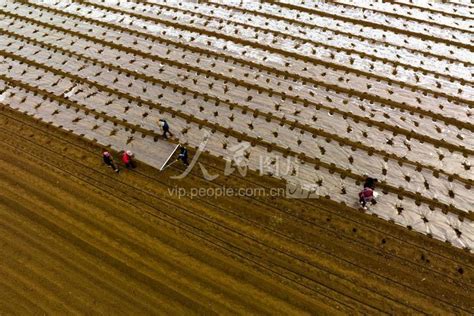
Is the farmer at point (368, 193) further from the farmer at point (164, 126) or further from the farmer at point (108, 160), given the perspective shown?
the farmer at point (108, 160)

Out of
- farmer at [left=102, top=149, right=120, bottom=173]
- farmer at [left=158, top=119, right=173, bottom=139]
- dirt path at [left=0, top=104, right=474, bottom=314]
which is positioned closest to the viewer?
dirt path at [left=0, top=104, right=474, bottom=314]

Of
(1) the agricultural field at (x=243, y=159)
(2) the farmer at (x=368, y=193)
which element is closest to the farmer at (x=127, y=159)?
(1) the agricultural field at (x=243, y=159)

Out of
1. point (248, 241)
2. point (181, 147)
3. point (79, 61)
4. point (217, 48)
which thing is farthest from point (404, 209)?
point (79, 61)

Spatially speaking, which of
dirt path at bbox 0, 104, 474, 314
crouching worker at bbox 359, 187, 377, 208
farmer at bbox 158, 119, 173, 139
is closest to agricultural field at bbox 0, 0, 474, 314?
dirt path at bbox 0, 104, 474, 314

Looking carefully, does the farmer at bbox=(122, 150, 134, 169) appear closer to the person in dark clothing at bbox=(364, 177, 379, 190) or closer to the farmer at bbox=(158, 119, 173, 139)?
the farmer at bbox=(158, 119, 173, 139)

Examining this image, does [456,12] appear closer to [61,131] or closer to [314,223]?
[314,223]

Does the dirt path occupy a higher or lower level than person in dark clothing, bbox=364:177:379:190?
lower
